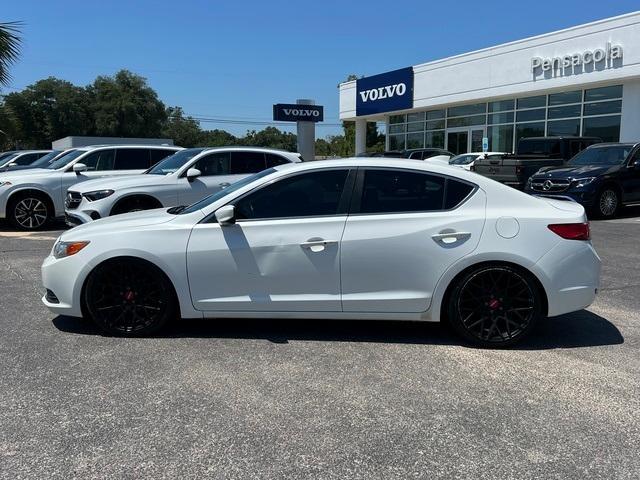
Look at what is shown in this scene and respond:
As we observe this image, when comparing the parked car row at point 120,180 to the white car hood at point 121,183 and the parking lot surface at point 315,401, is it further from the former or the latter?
the parking lot surface at point 315,401

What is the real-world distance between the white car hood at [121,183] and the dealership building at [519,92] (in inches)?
677

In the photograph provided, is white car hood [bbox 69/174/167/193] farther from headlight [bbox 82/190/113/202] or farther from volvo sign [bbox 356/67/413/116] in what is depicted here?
volvo sign [bbox 356/67/413/116]

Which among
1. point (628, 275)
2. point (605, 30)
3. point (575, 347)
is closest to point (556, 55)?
point (605, 30)

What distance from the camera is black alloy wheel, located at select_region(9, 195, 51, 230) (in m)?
11.5

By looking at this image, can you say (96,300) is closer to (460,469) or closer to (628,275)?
(460,469)

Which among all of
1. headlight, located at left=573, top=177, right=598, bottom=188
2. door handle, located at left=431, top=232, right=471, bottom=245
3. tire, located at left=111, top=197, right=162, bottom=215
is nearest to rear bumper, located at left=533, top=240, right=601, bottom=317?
door handle, located at left=431, top=232, right=471, bottom=245

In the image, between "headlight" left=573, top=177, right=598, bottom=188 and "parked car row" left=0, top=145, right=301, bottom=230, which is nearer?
"parked car row" left=0, top=145, right=301, bottom=230

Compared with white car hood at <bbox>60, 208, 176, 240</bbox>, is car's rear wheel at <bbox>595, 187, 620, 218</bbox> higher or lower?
lower

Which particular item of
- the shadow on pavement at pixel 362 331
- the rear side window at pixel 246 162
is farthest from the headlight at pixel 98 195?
the shadow on pavement at pixel 362 331

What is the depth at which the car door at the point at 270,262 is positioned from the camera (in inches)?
188

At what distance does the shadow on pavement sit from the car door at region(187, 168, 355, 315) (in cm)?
39

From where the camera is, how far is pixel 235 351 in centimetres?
472

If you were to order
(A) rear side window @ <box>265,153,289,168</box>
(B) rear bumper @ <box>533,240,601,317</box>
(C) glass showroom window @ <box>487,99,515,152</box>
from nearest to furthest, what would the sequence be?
(B) rear bumper @ <box>533,240,601,317</box> → (A) rear side window @ <box>265,153,289,168</box> → (C) glass showroom window @ <box>487,99,515,152</box>

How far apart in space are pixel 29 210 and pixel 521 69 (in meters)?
20.5
